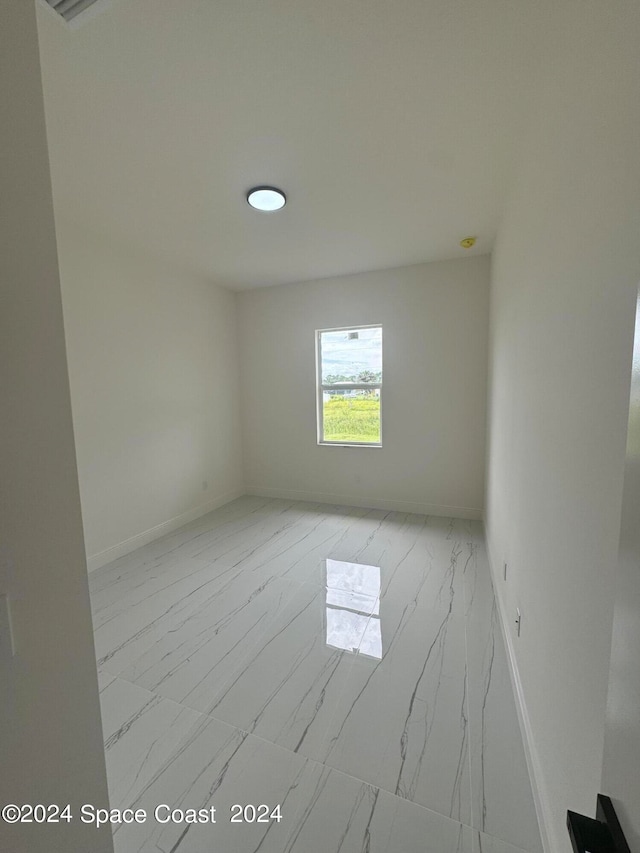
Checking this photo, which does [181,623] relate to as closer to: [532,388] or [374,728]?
[374,728]

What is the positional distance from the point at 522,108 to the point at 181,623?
3.25 meters

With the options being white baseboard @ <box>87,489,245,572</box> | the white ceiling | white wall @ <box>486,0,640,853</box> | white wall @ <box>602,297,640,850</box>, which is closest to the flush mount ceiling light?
the white ceiling

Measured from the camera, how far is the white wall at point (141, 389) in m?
2.77

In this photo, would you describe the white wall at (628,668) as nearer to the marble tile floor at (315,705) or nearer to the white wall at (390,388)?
the marble tile floor at (315,705)

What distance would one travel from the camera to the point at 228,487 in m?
4.50

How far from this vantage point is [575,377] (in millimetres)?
999

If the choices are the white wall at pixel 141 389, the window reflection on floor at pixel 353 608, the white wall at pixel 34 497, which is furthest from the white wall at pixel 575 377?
the white wall at pixel 141 389

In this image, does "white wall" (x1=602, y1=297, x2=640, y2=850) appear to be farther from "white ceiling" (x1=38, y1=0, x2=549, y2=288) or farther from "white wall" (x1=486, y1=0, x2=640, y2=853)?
"white ceiling" (x1=38, y1=0, x2=549, y2=288)

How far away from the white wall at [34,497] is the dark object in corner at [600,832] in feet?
3.10

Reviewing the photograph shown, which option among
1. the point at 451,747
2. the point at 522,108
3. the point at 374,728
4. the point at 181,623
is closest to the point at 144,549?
the point at 181,623

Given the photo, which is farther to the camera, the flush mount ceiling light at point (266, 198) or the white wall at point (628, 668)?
the flush mount ceiling light at point (266, 198)

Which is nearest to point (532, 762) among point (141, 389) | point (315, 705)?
point (315, 705)

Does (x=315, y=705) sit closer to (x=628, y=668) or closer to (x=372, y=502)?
(x=628, y=668)

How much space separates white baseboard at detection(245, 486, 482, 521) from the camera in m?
3.75
